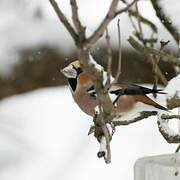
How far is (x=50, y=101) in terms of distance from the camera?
3135mm

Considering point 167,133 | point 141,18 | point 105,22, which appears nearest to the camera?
point 105,22

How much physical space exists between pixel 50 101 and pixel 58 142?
262mm

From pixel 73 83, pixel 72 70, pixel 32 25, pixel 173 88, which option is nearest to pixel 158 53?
pixel 173 88

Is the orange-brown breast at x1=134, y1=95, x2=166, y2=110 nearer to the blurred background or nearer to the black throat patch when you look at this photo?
the black throat patch

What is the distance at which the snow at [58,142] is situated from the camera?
8.92 ft

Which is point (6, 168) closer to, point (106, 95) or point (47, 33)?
point (47, 33)

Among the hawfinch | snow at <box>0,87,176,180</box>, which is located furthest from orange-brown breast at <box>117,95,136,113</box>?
snow at <box>0,87,176,180</box>

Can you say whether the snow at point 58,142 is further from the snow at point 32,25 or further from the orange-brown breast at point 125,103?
the orange-brown breast at point 125,103

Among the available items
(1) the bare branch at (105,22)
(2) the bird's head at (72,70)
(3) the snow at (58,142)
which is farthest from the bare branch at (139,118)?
(3) the snow at (58,142)

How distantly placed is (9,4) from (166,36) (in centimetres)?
88

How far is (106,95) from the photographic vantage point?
Answer: 91 cm

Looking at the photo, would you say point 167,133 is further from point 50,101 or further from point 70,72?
point 50,101

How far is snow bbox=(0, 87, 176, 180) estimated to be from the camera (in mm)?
2719

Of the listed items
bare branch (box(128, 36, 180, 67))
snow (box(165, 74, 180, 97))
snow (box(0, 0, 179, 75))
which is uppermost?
bare branch (box(128, 36, 180, 67))
